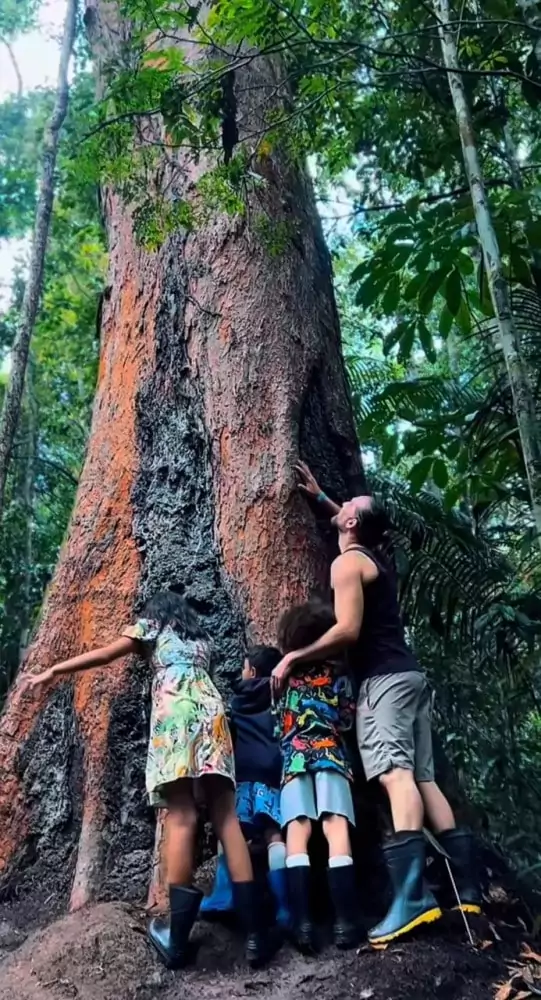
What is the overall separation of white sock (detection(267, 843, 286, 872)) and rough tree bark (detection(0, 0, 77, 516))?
398 cm

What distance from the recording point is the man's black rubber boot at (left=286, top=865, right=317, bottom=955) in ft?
11.2

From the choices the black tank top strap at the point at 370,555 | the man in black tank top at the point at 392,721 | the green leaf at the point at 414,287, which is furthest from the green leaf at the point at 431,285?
the black tank top strap at the point at 370,555

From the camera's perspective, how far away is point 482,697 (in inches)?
272

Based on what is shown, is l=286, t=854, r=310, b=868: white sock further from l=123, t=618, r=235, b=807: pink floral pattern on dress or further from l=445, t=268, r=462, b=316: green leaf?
l=445, t=268, r=462, b=316: green leaf

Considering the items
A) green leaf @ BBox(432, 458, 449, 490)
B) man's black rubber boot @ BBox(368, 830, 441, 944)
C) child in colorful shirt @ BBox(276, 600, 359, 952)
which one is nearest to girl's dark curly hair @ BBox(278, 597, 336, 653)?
child in colorful shirt @ BBox(276, 600, 359, 952)

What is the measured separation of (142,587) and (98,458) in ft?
3.29

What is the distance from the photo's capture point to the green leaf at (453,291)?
5235 mm

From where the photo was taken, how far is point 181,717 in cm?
372

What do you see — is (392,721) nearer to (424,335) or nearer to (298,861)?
(298,861)

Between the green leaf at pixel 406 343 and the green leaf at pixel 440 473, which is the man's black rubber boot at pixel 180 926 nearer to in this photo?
the green leaf at pixel 440 473

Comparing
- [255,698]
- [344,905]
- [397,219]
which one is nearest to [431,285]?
[397,219]

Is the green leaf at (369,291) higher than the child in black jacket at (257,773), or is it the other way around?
the green leaf at (369,291)

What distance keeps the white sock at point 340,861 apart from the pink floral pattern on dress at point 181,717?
54 centimetres

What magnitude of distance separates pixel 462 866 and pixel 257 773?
963mm
